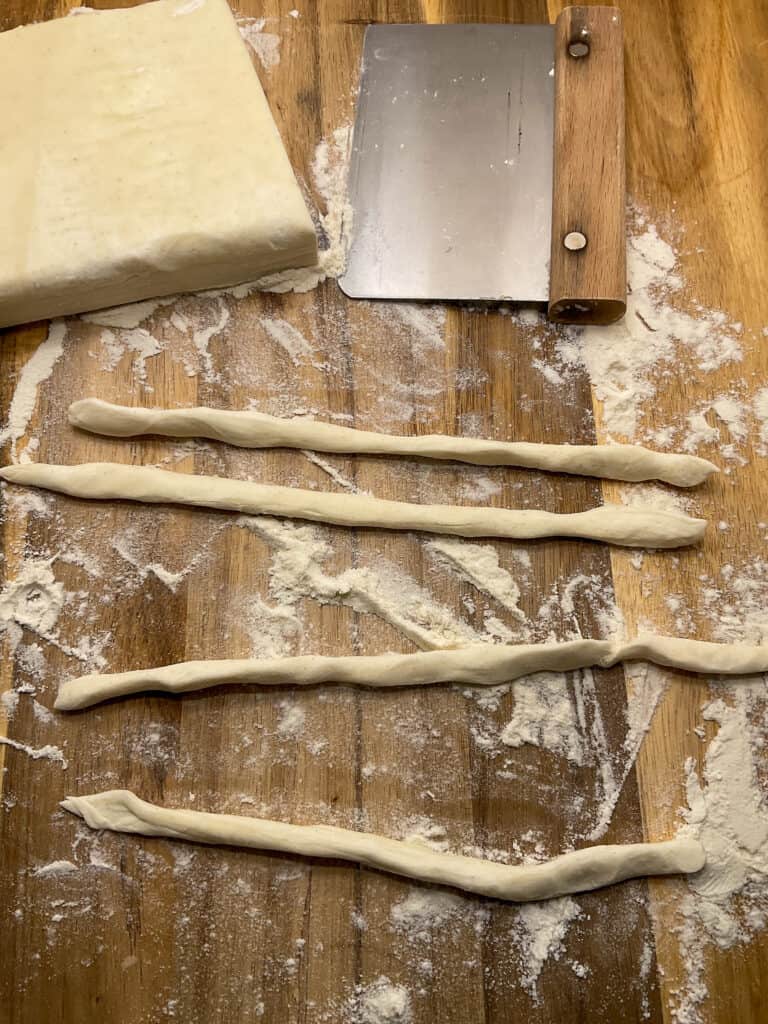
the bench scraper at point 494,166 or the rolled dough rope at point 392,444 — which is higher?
the bench scraper at point 494,166

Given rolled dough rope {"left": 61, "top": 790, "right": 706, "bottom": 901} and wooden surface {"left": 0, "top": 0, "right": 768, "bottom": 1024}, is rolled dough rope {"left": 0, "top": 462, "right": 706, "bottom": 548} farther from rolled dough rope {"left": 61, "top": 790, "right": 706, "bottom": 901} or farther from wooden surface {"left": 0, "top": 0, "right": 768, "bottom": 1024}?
rolled dough rope {"left": 61, "top": 790, "right": 706, "bottom": 901}

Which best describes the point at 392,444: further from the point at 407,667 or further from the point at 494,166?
the point at 494,166

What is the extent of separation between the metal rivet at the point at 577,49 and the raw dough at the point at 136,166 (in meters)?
0.54

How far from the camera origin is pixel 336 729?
3.78ft

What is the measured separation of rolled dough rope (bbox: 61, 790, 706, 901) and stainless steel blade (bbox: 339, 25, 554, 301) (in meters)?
0.83

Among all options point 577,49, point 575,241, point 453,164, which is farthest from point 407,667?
point 577,49

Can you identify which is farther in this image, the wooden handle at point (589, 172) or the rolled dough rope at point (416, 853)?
the wooden handle at point (589, 172)

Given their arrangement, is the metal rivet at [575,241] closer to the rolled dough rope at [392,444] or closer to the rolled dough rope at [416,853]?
the rolled dough rope at [392,444]

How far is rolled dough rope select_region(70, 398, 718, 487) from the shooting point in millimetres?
1252

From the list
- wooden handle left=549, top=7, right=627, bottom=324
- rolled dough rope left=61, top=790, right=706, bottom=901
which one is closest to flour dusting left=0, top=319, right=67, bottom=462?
rolled dough rope left=61, top=790, right=706, bottom=901

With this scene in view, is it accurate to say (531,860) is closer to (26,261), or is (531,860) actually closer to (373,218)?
(373,218)

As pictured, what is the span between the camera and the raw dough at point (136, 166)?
4.21ft

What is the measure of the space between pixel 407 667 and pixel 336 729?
0.13 meters

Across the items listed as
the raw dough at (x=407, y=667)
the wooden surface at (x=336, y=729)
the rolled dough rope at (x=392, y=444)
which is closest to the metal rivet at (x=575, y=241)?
the wooden surface at (x=336, y=729)
